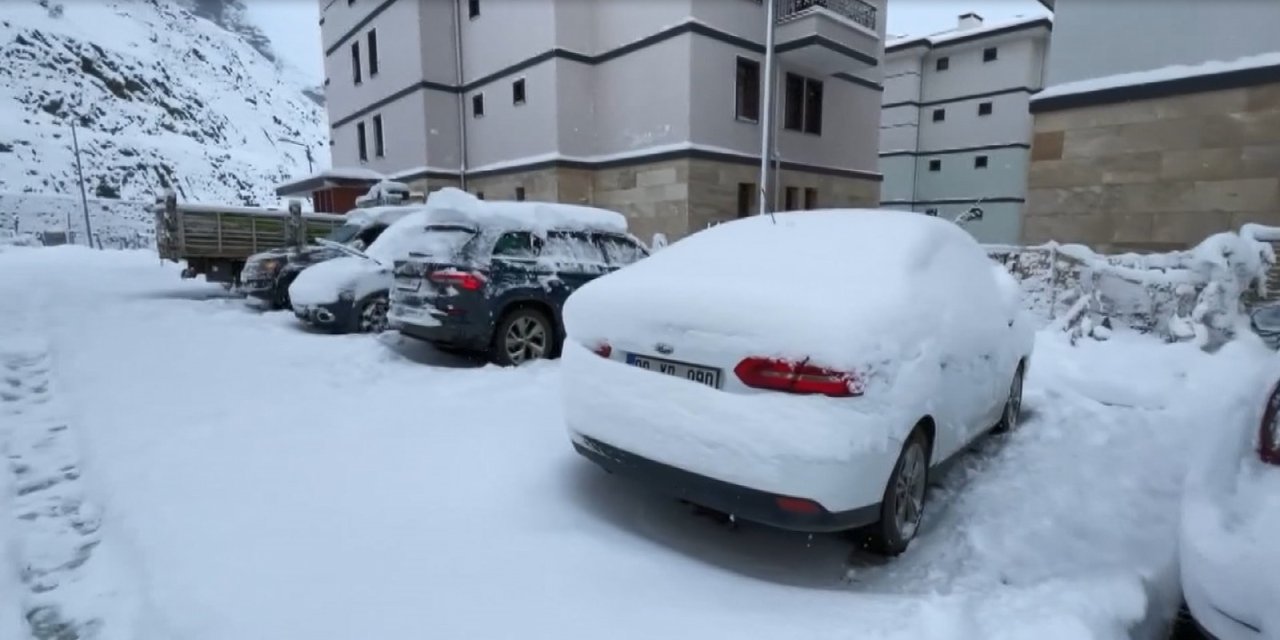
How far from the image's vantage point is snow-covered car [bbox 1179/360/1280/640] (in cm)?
163

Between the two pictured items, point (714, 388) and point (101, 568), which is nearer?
point (101, 568)

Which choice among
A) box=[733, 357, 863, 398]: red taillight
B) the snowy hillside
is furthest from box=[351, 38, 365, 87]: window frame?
box=[733, 357, 863, 398]: red taillight

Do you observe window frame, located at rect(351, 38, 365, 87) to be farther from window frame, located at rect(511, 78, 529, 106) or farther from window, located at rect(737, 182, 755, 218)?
window, located at rect(737, 182, 755, 218)

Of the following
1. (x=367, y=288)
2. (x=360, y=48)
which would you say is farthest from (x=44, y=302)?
(x=360, y=48)

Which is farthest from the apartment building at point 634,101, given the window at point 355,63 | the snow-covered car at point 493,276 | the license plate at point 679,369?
the license plate at point 679,369

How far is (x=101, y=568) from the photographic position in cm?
239

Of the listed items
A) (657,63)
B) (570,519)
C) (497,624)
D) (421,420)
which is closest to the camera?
(497,624)

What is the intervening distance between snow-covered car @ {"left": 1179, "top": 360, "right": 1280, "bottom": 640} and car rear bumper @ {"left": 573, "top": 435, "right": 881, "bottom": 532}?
1019 millimetres

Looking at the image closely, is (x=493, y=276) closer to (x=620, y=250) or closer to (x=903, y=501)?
(x=620, y=250)

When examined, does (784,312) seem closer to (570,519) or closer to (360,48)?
(570,519)

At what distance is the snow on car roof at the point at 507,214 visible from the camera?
19.8 feet

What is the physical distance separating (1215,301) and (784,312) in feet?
23.2

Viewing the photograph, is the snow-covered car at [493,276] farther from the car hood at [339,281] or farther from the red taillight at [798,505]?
the red taillight at [798,505]

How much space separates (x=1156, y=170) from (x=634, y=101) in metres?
12.4
